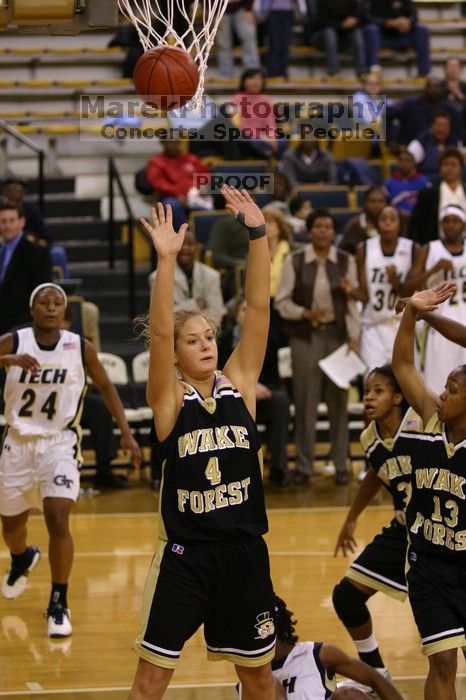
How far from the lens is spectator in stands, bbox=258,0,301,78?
50.2 feet

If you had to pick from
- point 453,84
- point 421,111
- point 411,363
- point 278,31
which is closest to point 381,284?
point 421,111

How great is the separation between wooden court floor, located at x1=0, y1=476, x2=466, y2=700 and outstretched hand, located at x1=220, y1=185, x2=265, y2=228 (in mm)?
2216

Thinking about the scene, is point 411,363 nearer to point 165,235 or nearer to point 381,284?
point 165,235

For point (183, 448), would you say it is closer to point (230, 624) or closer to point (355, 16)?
point (230, 624)

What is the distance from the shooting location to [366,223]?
1152cm

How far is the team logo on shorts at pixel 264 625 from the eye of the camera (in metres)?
4.55

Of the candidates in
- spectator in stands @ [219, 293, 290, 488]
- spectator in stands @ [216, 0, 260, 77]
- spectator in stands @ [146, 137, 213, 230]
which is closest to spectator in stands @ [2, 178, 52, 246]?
spectator in stands @ [146, 137, 213, 230]

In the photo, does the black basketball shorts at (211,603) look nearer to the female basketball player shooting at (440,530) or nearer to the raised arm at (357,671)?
the raised arm at (357,671)

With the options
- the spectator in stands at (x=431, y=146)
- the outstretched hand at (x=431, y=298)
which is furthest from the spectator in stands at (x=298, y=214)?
the outstretched hand at (x=431, y=298)

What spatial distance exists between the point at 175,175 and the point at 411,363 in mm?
8020

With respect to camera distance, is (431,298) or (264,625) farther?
(431,298)

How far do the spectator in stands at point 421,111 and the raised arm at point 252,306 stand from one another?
9614 millimetres

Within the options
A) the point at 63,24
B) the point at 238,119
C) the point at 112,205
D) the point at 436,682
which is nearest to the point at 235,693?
the point at 436,682

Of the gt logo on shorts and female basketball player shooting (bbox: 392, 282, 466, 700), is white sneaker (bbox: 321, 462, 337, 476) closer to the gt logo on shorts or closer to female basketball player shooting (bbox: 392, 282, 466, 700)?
the gt logo on shorts
